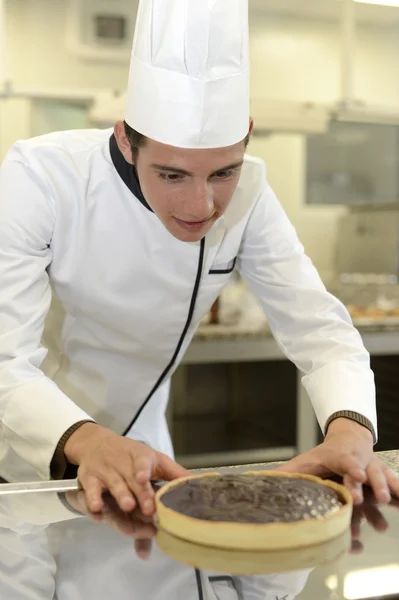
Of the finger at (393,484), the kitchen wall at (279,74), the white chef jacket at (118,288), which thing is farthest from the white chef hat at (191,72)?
the kitchen wall at (279,74)

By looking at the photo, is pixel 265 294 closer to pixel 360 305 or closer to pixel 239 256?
pixel 239 256

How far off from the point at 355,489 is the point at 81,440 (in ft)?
1.33

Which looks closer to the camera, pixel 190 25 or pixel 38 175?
pixel 190 25

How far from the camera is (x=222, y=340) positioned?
2.93 meters

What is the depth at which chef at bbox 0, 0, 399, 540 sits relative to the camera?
116 centimetres

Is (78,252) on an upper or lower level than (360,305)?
upper

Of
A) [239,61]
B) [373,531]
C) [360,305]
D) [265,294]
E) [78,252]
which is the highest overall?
[239,61]

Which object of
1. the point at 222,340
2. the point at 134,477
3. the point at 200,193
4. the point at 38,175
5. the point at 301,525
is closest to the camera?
the point at 301,525

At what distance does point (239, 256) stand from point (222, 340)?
51.9 inches

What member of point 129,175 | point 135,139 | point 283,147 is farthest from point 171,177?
point 283,147

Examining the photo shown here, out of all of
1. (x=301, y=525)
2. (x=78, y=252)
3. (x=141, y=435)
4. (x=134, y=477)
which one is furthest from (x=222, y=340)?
(x=301, y=525)

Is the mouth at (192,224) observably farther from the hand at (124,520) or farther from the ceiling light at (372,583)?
the ceiling light at (372,583)

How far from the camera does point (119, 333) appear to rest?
1547 mm

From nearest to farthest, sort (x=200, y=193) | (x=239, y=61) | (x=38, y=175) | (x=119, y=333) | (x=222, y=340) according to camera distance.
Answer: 1. (x=200, y=193)
2. (x=239, y=61)
3. (x=38, y=175)
4. (x=119, y=333)
5. (x=222, y=340)
